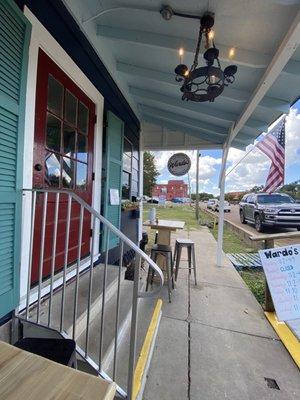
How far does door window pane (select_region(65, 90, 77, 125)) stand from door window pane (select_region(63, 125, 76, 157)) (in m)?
0.09

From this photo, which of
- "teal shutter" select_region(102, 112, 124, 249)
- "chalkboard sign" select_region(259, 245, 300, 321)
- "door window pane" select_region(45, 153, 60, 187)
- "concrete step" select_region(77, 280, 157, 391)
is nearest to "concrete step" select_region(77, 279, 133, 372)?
"concrete step" select_region(77, 280, 157, 391)

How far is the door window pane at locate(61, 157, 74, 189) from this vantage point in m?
2.31

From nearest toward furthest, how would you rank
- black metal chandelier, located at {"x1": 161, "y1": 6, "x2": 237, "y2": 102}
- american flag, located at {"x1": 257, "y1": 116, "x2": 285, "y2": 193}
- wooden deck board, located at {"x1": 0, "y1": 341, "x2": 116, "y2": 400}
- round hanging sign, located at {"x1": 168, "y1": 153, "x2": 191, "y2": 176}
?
1. wooden deck board, located at {"x1": 0, "y1": 341, "x2": 116, "y2": 400}
2. black metal chandelier, located at {"x1": 161, "y1": 6, "x2": 237, "y2": 102}
3. american flag, located at {"x1": 257, "y1": 116, "x2": 285, "y2": 193}
4. round hanging sign, located at {"x1": 168, "y1": 153, "x2": 191, "y2": 176}

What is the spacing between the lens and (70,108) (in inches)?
94.3

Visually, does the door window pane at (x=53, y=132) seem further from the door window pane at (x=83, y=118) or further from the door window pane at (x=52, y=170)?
the door window pane at (x=83, y=118)

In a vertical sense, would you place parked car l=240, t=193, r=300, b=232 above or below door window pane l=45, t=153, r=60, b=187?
below

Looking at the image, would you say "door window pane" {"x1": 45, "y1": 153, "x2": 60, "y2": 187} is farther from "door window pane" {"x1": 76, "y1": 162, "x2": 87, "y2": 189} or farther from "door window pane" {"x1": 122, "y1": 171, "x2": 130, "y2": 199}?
"door window pane" {"x1": 122, "y1": 171, "x2": 130, "y2": 199}

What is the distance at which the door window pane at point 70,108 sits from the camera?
2.33 metres

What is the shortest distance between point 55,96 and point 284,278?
301 centimetres

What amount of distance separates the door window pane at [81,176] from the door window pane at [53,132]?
1.38 feet

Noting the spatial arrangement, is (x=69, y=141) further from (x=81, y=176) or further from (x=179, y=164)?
(x=179, y=164)

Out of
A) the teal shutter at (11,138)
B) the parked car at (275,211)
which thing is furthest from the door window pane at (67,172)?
the parked car at (275,211)

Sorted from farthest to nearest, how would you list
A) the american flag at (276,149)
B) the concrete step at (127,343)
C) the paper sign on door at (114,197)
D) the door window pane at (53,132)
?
the american flag at (276,149) < the paper sign on door at (114,197) < the door window pane at (53,132) < the concrete step at (127,343)

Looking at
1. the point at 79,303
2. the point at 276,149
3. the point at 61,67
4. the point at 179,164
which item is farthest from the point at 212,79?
the point at 179,164
